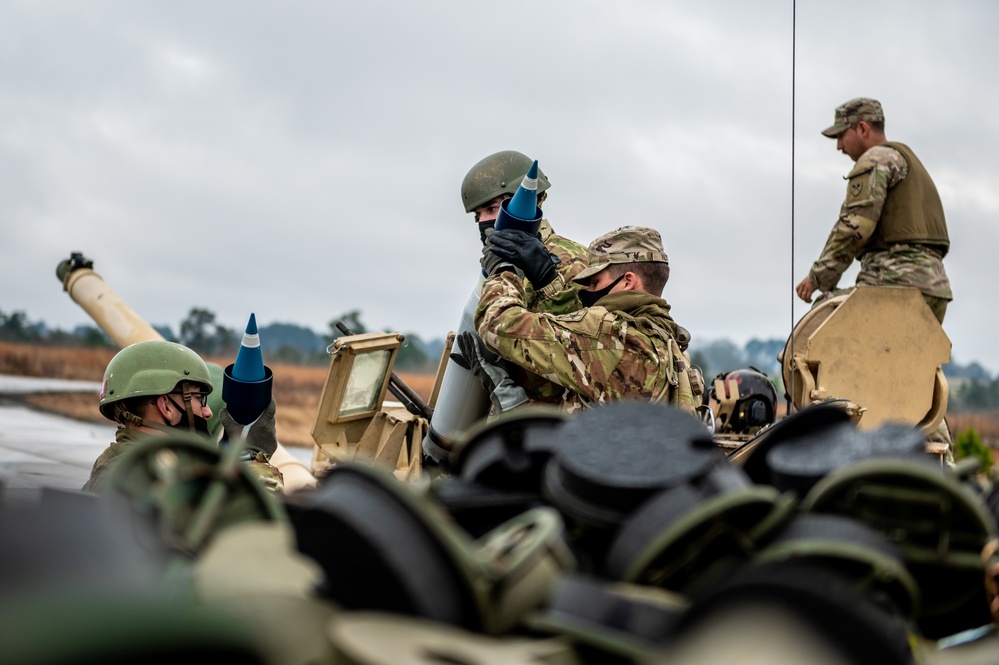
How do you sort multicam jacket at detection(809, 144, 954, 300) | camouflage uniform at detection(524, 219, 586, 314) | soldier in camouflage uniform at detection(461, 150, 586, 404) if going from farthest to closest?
1. multicam jacket at detection(809, 144, 954, 300)
2. soldier in camouflage uniform at detection(461, 150, 586, 404)
3. camouflage uniform at detection(524, 219, 586, 314)

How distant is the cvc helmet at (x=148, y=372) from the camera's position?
5297mm

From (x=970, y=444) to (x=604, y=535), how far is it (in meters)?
16.4

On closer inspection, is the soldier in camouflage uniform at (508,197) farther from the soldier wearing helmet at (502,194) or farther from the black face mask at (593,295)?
the black face mask at (593,295)

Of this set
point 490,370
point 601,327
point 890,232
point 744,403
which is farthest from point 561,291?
point 890,232

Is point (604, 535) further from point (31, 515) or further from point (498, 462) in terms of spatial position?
point (31, 515)

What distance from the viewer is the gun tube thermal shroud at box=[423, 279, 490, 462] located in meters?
5.80

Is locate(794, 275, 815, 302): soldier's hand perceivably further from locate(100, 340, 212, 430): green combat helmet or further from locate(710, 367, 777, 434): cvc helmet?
locate(100, 340, 212, 430): green combat helmet

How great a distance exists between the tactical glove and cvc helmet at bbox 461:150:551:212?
2.87 ft

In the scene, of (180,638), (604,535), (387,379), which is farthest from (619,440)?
(387,379)

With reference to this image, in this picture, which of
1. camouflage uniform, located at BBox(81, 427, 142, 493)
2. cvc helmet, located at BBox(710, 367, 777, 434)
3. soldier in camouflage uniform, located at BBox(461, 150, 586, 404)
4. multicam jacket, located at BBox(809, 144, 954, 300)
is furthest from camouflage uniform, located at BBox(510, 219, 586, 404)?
multicam jacket, located at BBox(809, 144, 954, 300)

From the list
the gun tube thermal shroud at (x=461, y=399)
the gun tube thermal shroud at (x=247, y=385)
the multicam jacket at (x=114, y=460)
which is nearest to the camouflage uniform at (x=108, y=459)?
the multicam jacket at (x=114, y=460)

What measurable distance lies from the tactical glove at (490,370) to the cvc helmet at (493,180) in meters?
0.87

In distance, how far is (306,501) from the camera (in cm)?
211

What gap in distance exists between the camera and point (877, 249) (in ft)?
25.3
